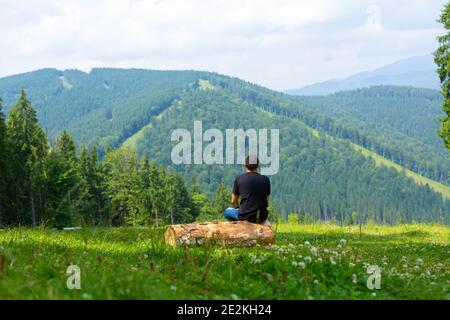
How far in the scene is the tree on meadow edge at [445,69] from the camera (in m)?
34.2

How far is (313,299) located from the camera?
622 cm

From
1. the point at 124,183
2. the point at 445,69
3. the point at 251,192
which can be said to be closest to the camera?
the point at 251,192

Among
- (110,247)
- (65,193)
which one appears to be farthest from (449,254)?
(65,193)

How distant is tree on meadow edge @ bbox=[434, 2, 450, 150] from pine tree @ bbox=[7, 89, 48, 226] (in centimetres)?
4087

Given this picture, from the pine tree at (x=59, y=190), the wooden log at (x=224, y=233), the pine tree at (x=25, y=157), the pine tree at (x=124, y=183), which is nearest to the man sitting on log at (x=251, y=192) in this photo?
the wooden log at (x=224, y=233)

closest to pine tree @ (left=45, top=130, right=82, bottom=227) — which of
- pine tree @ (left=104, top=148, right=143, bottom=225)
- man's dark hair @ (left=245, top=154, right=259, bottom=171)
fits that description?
pine tree @ (left=104, top=148, right=143, bottom=225)

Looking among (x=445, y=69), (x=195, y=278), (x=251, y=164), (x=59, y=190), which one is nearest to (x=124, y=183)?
(x=59, y=190)

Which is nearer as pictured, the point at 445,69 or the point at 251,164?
the point at 251,164

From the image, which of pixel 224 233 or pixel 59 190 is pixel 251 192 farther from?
pixel 59 190

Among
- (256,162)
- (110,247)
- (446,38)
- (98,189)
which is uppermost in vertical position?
(446,38)

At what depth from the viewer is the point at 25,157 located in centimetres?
5572

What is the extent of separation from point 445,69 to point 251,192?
28.4 metres

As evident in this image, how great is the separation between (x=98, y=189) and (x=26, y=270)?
84487 millimetres

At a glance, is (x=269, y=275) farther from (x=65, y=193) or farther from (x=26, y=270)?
(x=65, y=193)
